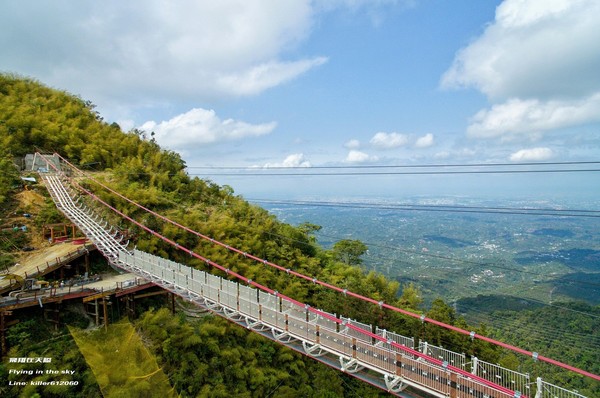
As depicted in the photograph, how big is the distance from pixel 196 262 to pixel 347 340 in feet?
32.0

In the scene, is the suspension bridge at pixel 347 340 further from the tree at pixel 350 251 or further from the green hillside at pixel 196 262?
the tree at pixel 350 251

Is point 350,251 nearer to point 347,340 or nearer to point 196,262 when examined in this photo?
point 196,262

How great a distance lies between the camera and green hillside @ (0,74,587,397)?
1132cm

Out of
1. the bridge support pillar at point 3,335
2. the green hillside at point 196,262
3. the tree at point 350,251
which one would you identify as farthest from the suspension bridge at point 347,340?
the tree at point 350,251

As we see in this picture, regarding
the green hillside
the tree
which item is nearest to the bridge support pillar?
the green hillside

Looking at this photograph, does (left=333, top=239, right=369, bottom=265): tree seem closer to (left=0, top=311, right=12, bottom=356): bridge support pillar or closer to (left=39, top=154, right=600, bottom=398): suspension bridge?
(left=39, top=154, right=600, bottom=398): suspension bridge

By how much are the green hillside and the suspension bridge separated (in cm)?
198

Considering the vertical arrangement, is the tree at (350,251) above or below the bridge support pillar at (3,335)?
below

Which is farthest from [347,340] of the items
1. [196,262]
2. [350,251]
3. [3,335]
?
[350,251]

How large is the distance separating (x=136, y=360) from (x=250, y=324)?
3.52 metres

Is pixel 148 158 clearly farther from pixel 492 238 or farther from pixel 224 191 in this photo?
pixel 492 238

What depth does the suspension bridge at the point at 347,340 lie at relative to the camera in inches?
252

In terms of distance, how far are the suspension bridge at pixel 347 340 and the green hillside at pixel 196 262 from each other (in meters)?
1.98

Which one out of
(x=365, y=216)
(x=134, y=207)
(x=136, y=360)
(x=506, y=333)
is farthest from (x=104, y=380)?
(x=365, y=216)
